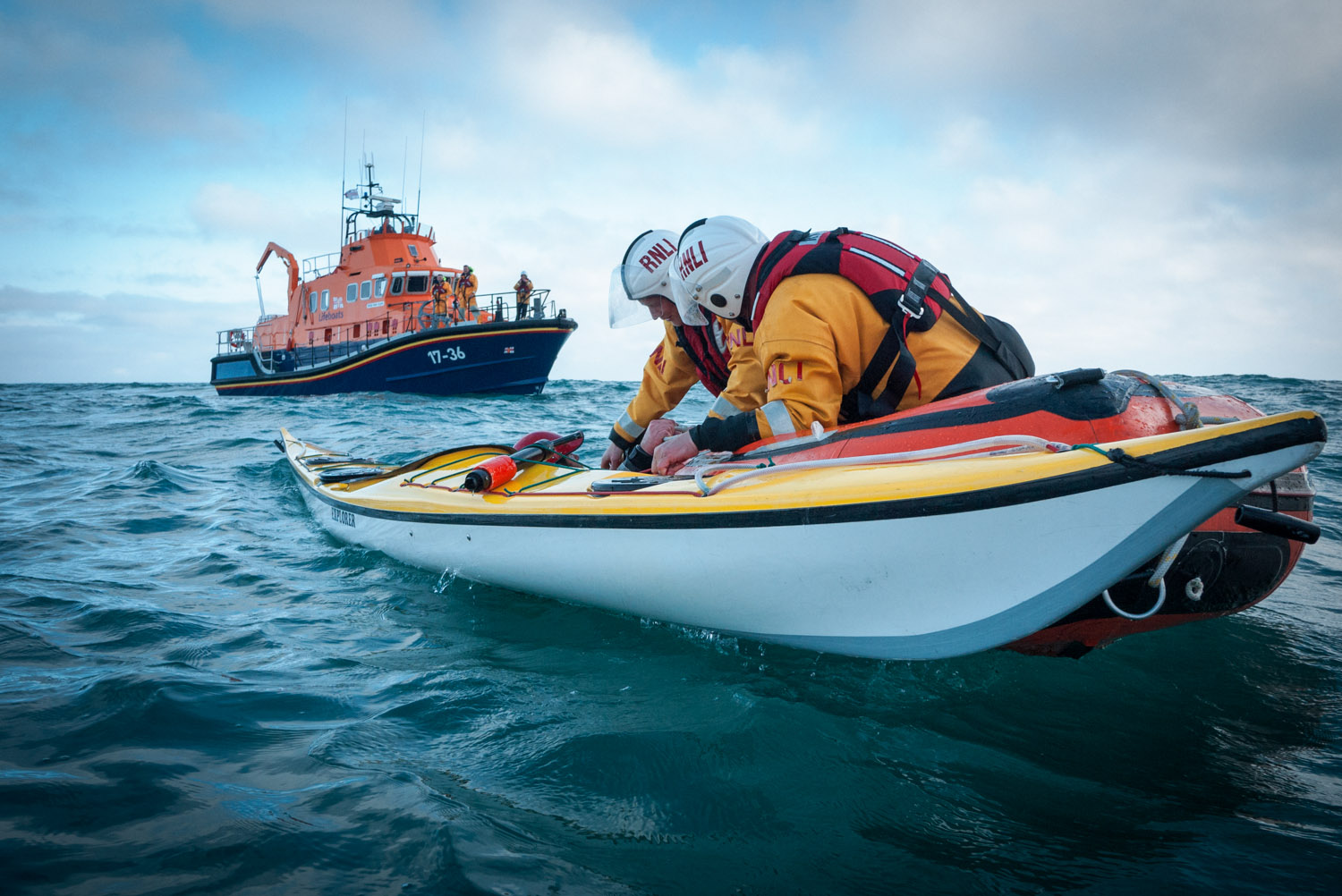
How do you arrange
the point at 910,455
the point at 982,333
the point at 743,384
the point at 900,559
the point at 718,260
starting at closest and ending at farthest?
the point at 900,559 < the point at 910,455 < the point at 982,333 < the point at 718,260 < the point at 743,384

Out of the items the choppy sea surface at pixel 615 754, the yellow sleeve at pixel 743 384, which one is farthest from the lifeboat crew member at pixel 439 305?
the yellow sleeve at pixel 743 384

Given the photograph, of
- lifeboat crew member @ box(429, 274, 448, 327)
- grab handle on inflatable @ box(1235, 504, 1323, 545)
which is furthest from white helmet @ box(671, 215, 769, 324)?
lifeboat crew member @ box(429, 274, 448, 327)

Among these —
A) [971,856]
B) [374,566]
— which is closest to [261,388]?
[374,566]

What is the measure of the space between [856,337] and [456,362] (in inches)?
568

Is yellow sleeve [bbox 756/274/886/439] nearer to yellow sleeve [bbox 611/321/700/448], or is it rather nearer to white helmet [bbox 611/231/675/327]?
white helmet [bbox 611/231/675/327]

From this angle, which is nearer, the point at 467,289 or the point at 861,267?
the point at 861,267

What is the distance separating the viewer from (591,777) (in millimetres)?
1955

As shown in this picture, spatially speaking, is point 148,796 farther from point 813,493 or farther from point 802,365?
point 802,365

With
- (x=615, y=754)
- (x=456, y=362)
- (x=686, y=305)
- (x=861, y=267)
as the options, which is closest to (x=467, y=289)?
(x=456, y=362)

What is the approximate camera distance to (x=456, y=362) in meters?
16.2

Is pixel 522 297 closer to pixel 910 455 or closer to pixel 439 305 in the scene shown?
pixel 439 305

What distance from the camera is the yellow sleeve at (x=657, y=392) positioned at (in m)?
4.66

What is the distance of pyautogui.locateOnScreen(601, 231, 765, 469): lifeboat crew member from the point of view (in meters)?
3.61

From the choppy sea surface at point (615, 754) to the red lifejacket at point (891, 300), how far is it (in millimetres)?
1024
